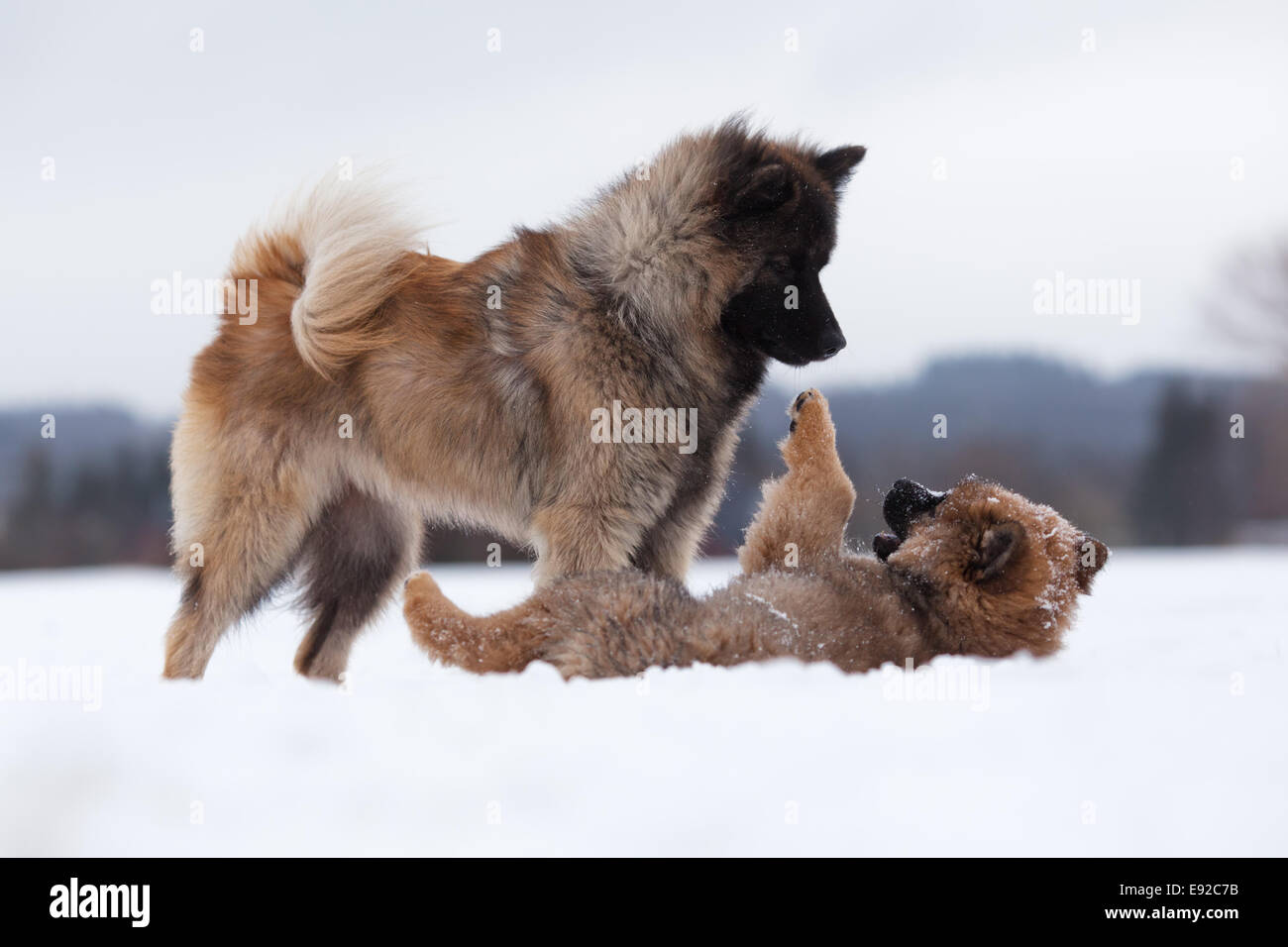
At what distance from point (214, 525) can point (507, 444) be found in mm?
1322

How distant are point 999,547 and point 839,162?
201 cm

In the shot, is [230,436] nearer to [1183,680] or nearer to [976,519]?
[976,519]

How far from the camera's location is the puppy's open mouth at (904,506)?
4133 millimetres

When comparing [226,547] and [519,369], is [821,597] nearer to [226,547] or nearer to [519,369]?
[519,369]

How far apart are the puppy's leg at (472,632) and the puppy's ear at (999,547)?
154 cm

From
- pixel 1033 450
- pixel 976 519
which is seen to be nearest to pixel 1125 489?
pixel 1033 450

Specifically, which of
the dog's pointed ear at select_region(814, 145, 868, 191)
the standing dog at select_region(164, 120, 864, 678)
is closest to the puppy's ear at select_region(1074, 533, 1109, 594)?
the standing dog at select_region(164, 120, 864, 678)

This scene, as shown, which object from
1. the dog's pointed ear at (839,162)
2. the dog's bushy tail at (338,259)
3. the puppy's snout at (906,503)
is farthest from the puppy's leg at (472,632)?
the dog's pointed ear at (839,162)

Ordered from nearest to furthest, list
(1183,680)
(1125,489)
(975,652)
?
(1183,680) < (975,652) < (1125,489)

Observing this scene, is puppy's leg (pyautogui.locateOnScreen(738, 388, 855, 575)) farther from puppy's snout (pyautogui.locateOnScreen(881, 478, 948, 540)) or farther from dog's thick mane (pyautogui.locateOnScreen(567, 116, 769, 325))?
dog's thick mane (pyautogui.locateOnScreen(567, 116, 769, 325))

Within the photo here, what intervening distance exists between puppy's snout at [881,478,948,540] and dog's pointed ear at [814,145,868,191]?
142 cm

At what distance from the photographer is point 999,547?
362cm

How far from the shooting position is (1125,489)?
16.4 m

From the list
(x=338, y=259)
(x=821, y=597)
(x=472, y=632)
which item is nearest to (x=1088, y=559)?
(x=821, y=597)
